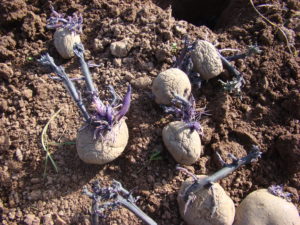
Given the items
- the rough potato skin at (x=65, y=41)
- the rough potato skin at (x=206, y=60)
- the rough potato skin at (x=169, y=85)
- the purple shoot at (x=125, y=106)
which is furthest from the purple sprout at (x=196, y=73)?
the rough potato skin at (x=65, y=41)

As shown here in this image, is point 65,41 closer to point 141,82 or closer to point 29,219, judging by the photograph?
point 141,82

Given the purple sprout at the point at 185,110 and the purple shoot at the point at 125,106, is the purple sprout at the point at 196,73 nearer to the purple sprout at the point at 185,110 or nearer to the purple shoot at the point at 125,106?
the purple sprout at the point at 185,110

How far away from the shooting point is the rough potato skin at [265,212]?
78.0 inches

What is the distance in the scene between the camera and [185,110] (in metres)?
2.14

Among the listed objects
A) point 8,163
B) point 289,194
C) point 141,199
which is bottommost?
point 8,163

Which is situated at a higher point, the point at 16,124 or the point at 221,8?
the point at 221,8

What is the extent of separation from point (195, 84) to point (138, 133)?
610 mm

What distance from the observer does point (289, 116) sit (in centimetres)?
247

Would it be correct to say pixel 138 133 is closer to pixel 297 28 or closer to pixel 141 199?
pixel 141 199

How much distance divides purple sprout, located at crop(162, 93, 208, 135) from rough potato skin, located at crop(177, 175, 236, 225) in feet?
1.36

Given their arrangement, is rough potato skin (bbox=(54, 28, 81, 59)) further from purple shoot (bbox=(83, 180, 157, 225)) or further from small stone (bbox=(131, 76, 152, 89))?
purple shoot (bbox=(83, 180, 157, 225))

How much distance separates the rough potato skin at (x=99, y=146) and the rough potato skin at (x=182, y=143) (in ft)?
1.11

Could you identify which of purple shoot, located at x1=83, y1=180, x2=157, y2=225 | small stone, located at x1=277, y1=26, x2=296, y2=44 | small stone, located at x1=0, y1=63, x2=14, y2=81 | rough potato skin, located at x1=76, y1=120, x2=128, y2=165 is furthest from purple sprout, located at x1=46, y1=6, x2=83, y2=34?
small stone, located at x1=277, y1=26, x2=296, y2=44

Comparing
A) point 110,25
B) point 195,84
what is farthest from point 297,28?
point 110,25
